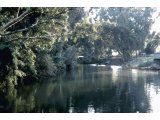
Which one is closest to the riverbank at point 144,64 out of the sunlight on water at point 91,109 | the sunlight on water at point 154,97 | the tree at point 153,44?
the tree at point 153,44

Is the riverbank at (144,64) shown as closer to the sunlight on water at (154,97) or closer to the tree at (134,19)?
the tree at (134,19)

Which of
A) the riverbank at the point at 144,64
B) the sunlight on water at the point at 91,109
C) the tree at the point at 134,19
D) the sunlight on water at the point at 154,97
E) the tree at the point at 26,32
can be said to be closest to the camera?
the tree at the point at 26,32

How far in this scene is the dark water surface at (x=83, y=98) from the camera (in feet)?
74.8

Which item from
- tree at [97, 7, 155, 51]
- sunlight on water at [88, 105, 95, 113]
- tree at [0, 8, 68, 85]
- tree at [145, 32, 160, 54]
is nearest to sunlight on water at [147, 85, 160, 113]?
sunlight on water at [88, 105, 95, 113]

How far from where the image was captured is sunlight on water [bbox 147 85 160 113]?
22805mm

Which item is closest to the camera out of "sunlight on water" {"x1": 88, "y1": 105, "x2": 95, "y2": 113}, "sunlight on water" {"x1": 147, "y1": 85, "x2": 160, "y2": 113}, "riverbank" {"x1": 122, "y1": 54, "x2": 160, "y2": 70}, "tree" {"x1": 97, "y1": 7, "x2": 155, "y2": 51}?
"sunlight on water" {"x1": 88, "y1": 105, "x2": 95, "y2": 113}

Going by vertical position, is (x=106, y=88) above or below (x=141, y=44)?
below

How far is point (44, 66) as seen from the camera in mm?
36969

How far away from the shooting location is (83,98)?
26609 millimetres

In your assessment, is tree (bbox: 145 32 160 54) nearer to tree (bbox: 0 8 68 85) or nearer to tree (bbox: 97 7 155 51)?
tree (bbox: 97 7 155 51)

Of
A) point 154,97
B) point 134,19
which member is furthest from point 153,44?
point 154,97
